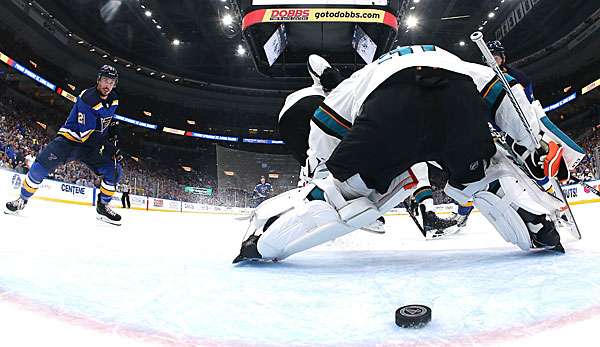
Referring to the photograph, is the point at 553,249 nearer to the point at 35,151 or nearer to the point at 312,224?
the point at 312,224

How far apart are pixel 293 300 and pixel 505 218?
1.03 meters

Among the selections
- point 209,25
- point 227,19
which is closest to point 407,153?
point 227,19

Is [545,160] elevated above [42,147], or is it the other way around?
[42,147]

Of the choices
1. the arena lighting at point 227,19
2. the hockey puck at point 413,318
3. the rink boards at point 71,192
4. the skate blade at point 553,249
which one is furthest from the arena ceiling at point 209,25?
the hockey puck at point 413,318

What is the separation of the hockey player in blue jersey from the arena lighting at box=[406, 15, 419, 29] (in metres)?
9.77

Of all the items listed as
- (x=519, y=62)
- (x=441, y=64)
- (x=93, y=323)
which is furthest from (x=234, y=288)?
(x=519, y=62)

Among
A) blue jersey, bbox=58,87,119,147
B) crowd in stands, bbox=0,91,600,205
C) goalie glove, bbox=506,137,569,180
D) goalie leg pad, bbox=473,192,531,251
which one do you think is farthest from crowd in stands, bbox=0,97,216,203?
goalie glove, bbox=506,137,569,180

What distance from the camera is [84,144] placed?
3.48 metres

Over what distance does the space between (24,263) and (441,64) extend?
57.9 inches

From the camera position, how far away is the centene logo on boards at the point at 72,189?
274 inches

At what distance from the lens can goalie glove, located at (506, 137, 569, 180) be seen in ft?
4.88

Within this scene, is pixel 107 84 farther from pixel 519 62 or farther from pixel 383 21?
pixel 519 62

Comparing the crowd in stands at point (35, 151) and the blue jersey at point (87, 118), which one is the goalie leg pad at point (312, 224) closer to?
the blue jersey at point (87, 118)

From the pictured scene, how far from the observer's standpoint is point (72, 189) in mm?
7254
